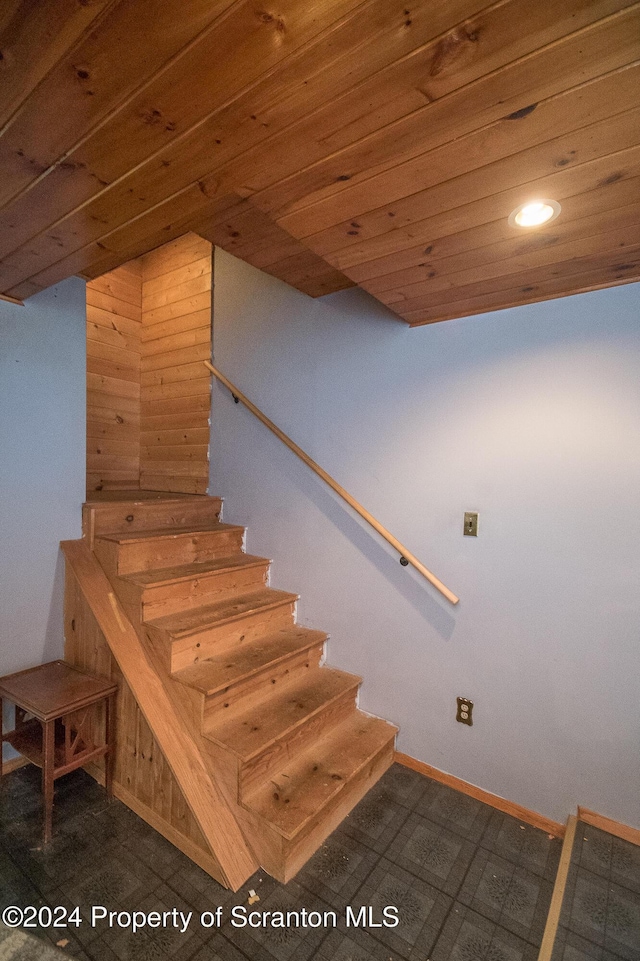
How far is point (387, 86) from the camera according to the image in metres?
0.81

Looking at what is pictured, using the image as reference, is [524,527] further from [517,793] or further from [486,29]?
[486,29]

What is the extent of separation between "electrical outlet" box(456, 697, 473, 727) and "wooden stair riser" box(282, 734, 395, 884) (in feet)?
1.13

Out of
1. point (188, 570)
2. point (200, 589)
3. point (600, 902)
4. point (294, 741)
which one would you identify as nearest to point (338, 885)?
point (294, 741)

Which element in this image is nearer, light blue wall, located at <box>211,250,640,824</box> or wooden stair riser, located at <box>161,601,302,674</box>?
light blue wall, located at <box>211,250,640,824</box>

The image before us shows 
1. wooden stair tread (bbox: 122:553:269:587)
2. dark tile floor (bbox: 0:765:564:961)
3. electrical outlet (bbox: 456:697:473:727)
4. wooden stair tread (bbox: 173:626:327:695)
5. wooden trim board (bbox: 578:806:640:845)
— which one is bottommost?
dark tile floor (bbox: 0:765:564:961)

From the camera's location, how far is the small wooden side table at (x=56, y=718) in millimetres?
1588

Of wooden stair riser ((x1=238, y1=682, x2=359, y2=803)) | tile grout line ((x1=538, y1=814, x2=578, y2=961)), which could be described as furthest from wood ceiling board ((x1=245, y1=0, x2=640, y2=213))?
tile grout line ((x1=538, y1=814, x2=578, y2=961))

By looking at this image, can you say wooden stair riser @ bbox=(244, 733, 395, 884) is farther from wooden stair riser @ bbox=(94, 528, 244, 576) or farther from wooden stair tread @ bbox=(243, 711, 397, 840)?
wooden stair riser @ bbox=(94, 528, 244, 576)

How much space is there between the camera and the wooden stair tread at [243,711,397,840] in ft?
4.83

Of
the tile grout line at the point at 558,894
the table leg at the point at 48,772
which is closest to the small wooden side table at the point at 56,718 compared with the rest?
the table leg at the point at 48,772

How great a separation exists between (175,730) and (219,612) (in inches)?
Answer: 20.5

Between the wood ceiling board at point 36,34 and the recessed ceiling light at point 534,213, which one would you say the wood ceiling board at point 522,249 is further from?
the wood ceiling board at point 36,34

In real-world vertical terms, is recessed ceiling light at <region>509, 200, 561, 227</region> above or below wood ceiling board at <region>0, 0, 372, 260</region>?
below

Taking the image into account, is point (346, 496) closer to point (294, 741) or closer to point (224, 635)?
point (224, 635)
